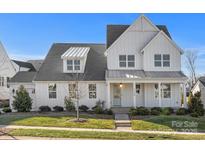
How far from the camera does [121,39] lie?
17.0 metres

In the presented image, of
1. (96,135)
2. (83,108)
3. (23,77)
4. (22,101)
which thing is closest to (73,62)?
(83,108)

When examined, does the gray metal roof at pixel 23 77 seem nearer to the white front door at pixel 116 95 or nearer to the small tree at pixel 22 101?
the small tree at pixel 22 101

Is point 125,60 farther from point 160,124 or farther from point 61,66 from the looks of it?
point 160,124

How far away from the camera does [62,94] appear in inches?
663

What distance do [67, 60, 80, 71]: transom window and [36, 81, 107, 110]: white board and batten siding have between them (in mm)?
1265

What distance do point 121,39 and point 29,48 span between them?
720cm

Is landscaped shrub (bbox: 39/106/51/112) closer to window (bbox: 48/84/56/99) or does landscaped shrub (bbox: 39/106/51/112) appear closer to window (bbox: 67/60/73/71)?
window (bbox: 48/84/56/99)

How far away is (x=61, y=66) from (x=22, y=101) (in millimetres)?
3814

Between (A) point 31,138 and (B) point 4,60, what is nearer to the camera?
(A) point 31,138

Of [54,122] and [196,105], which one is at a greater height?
[196,105]

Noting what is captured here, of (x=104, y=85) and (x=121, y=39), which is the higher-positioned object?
(x=121, y=39)

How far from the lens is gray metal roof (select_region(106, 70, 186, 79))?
1605cm

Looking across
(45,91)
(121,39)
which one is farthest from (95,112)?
(121,39)
